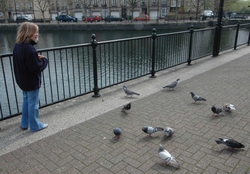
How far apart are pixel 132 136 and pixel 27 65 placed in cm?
206

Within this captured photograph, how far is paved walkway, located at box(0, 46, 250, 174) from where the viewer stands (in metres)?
3.24

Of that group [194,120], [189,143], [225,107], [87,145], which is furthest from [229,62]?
[87,145]

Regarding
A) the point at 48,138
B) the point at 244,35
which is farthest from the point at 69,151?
the point at 244,35

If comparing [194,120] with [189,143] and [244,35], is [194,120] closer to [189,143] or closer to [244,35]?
[189,143]

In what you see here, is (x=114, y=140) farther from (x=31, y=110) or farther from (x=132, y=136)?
(x=31, y=110)

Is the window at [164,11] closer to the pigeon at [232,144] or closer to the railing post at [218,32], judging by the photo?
the railing post at [218,32]

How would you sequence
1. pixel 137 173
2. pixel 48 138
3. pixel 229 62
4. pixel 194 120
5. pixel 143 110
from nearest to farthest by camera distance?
pixel 137 173 → pixel 48 138 → pixel 194 120 → pixel 143 110 → pixel 229 62

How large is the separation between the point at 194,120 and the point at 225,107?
80 centimetres

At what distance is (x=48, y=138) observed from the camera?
396cm

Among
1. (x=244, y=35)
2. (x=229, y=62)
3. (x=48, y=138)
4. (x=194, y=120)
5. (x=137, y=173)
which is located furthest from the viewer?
(x=244, y=35)

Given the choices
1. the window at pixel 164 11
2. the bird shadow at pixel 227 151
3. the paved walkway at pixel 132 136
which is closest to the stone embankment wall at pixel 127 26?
the window at pixel 164 11

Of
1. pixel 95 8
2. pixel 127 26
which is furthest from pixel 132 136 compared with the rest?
pixel 95 8

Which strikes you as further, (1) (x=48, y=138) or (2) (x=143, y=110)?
(2) (x=143, y=110)

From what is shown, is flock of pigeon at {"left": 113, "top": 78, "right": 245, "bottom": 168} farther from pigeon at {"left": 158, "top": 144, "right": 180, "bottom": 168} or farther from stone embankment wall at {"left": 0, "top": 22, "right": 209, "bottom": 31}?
stone embankment wall at {"left": 0, "top": 22, "right": 209, "bottom": 31}
